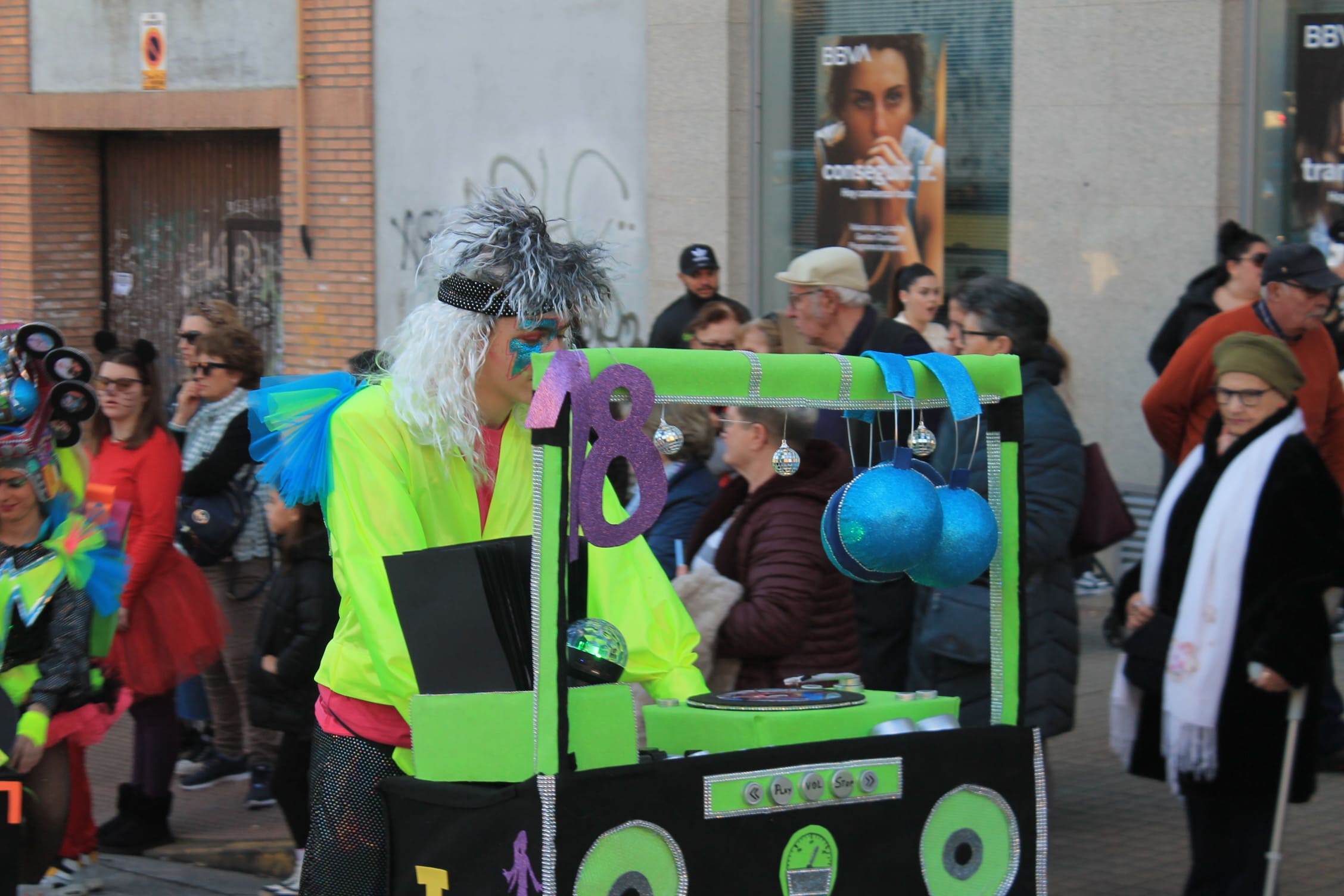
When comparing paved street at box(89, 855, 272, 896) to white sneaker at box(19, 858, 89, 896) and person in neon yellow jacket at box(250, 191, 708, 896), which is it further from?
person in neon yellow jacket at box(250, 191, 708, 896)

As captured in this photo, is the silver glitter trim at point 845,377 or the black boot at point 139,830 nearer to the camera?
the silver glitter trim at point 845,377

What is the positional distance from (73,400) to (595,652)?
2.71 m

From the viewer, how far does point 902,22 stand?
31.0 ft

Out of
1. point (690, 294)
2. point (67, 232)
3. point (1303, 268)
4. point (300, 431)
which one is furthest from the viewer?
point (67, 232)

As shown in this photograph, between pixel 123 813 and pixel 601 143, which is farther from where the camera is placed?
pixel 601 143

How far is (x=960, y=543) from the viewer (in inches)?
106

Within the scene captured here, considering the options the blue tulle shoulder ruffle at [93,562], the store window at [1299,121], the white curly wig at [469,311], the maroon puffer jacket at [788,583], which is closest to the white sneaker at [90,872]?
the blue tulle shoulder ruffle at [93,562]

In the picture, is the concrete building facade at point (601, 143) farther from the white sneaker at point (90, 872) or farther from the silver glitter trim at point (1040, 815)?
the silver glitter trim at point (1040, 815)

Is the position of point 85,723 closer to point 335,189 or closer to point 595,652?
point 595,652

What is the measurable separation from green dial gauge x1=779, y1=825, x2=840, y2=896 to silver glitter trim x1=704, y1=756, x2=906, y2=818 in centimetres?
5

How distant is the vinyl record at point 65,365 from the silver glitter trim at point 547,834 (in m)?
2.91

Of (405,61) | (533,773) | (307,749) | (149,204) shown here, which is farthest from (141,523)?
(149,204)

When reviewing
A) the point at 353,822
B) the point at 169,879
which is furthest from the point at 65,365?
the point at 353,822

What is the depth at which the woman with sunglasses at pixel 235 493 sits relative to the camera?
6.04 m
